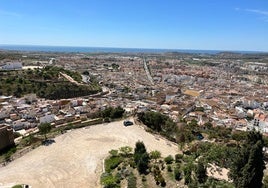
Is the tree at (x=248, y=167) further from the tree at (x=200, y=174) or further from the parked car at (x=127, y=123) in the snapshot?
the parked car at (x=127, y=123)

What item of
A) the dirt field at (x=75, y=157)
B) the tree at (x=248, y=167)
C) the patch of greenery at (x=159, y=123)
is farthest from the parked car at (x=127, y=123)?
the tree at (x=248, y=167)

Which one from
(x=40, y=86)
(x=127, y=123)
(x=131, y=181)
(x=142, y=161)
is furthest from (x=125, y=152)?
(x=40, y=86)

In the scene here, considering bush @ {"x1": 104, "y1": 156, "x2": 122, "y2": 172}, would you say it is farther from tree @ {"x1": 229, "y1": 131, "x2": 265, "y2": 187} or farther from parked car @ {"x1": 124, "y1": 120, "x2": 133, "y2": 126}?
parked car @ {"x1": 124, "y1": 120, "x2": 133, "y2": 126}

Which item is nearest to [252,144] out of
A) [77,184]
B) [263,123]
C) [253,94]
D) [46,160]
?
[77,184]

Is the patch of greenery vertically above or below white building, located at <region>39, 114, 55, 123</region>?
above

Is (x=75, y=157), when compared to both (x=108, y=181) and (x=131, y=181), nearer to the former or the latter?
(x=108, y=181)

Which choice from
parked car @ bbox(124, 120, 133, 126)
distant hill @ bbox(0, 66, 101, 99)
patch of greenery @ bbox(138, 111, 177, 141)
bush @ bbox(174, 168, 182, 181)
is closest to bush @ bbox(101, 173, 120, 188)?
bush @ bbox(174, 168, 182, 181)
